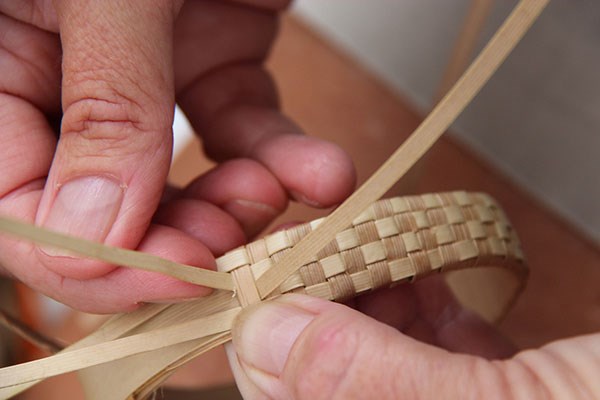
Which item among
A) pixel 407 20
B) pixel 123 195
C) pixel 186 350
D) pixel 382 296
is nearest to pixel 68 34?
pixel 123 195

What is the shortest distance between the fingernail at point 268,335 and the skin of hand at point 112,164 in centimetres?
4

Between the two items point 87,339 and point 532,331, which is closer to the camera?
point 87,339

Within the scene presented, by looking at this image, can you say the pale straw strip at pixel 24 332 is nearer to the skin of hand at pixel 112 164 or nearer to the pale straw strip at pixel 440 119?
the skin of hand at pixel 112 164

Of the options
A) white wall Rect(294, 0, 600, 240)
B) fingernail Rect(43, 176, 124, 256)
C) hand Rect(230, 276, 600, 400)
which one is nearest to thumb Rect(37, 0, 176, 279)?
fingernail Rect(43, 176, 124, 256)

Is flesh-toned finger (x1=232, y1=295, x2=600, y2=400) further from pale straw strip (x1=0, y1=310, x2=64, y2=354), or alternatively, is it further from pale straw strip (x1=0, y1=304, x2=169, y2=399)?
pale straw strip (x1=0, y1=310, x2=64, y2=354)

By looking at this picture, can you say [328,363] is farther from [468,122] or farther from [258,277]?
[468,122]

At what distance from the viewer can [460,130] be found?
36.6 inches

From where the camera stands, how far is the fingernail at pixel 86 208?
1.25 feet

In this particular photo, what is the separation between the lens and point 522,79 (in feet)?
2.70

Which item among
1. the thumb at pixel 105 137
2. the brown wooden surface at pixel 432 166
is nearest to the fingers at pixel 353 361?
the thumb at pixel 105 137

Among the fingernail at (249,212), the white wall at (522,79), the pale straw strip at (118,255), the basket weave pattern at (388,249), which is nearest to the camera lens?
the pale straw strip at (118,255)

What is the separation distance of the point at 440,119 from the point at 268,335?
0.51 feet

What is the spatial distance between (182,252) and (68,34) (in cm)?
16

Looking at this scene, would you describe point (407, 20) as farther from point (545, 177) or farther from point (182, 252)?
point (182, 252)
